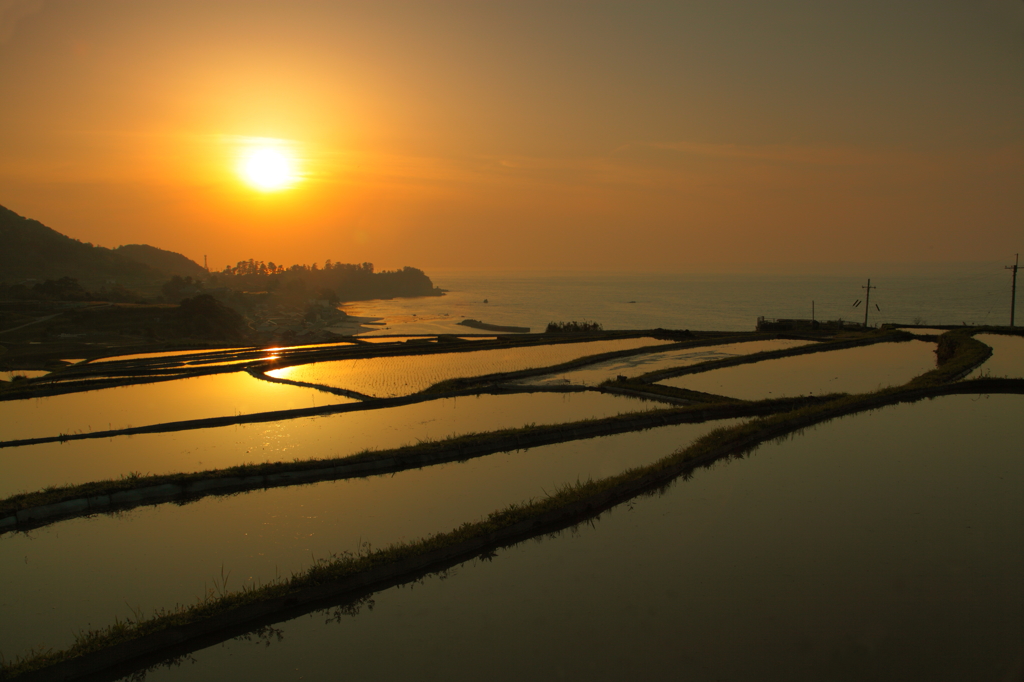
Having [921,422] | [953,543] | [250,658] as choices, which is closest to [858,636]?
[953,543]

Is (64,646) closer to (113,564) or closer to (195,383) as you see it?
(113,564)

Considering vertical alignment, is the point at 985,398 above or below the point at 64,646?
above

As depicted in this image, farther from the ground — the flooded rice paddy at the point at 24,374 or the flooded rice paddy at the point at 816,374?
the flooded rice paddy at the point at 816,374

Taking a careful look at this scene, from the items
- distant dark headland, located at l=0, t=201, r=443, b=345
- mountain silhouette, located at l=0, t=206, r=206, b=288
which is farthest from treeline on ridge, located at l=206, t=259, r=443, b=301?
mountain silhouette, located at l=0, t=206, r=206, b=288

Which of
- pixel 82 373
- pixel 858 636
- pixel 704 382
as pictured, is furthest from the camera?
pixel 82 373

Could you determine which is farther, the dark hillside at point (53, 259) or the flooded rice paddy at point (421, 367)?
the dark hillside at point (53, 259)

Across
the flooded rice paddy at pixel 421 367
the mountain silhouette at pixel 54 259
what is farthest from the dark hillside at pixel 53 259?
the flooded rice paddy at pixel 421 367

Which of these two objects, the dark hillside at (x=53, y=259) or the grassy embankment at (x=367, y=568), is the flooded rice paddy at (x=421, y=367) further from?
the dark hillside at (x=53, y=259)
